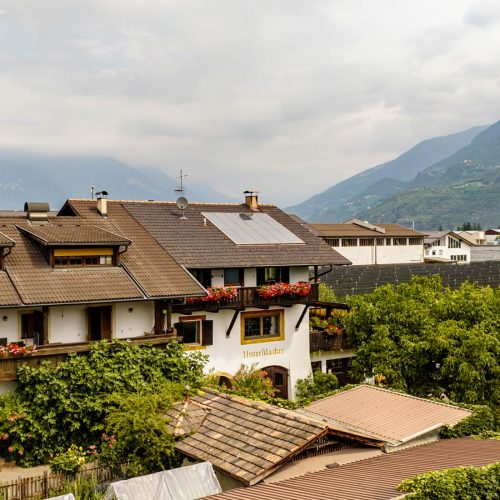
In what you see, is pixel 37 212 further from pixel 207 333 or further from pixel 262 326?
pixel 262 326

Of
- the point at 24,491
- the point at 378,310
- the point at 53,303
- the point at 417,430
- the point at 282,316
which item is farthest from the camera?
the point at 282,316

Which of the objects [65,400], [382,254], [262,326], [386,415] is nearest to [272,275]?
[262,326]

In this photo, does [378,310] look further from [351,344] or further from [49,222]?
[49,222]

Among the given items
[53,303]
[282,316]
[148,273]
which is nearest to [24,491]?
[53,303]

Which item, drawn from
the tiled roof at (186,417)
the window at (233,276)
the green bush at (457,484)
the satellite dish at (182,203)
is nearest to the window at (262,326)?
the window at (233,276)

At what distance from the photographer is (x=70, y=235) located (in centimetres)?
2525

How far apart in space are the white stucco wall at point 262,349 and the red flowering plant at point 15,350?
24.7 ft

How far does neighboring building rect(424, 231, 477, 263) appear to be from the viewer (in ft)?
398

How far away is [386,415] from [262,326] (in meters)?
10.1

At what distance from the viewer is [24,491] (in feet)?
55.7

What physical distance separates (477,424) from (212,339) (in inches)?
470

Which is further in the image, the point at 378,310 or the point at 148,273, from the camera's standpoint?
the point at 378,310

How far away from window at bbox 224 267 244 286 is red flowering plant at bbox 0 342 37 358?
33.7ft

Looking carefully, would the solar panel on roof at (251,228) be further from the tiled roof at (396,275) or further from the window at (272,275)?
the tiled roof at (396,275)
